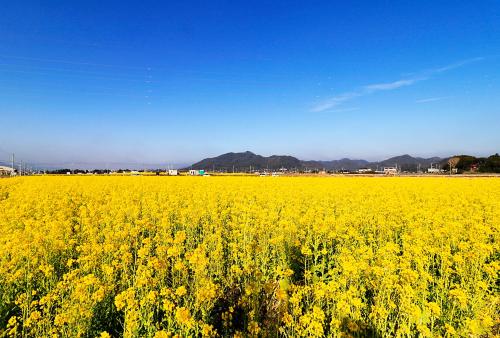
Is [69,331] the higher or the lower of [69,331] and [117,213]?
the lower

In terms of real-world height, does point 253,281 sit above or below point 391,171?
below

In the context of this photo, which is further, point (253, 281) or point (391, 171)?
point (391, 171)

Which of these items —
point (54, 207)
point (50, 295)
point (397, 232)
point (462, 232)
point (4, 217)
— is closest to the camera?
point (50, 295)

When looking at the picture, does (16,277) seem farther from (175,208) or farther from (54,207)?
(54,207)

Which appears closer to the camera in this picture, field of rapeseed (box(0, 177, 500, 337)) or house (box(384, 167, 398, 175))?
field of rapeseed (box(0, 177, 500, 337))

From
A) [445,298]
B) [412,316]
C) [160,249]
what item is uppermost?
[160,249]

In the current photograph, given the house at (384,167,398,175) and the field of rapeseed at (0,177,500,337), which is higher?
the house at (384,167,398,175)

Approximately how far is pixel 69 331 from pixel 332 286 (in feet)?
12.4

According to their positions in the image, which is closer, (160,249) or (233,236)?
(160,249)

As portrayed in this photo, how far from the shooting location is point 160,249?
583 cm

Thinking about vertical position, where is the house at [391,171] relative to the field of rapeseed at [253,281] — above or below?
above

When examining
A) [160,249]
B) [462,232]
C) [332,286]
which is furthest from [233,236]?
[462,232]

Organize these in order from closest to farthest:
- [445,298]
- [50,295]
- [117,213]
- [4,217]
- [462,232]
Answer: [50,295], [445,298], [462,232], [4,217], [117,213]

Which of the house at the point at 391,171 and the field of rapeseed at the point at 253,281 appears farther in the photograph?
the house at the point at 391,171
